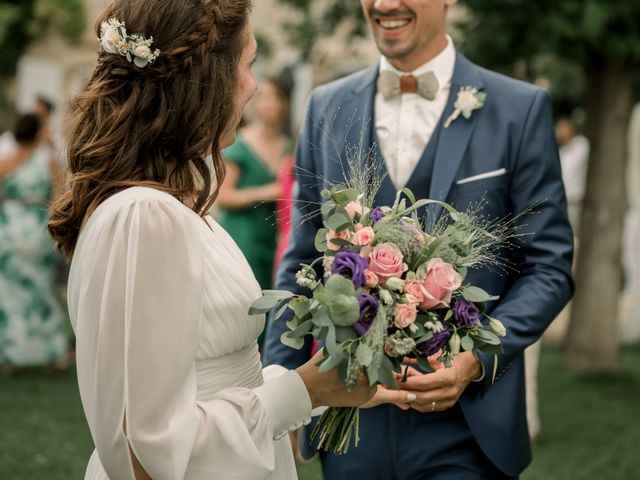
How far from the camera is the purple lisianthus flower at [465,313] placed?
2.87m

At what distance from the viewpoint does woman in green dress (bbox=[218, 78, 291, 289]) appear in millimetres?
7938

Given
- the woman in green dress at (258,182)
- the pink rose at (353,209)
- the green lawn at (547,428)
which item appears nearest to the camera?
the pink rose at (353,209)

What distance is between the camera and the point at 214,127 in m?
2.78

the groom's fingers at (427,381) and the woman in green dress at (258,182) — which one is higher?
the groom's fingers at (427,381)

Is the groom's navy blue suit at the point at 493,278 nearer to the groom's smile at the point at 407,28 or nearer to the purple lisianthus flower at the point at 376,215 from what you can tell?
the groom's smile at the point at 407,28

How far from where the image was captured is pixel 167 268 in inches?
98.1

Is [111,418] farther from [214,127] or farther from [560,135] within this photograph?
[560,135]

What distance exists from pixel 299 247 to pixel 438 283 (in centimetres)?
116

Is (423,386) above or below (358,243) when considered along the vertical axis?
below

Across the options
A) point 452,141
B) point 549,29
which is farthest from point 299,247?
point 549,29

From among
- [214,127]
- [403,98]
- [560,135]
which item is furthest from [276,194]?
[560,135]

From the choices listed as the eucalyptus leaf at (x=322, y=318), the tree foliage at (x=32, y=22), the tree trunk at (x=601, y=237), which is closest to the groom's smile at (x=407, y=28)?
the eucalyptus leaf at (x=322, y=318)

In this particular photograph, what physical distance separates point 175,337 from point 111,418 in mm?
240

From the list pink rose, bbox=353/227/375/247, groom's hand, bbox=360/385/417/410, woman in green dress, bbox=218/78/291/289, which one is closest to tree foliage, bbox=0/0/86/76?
woman in green dress, bbox=218/78/291/289
